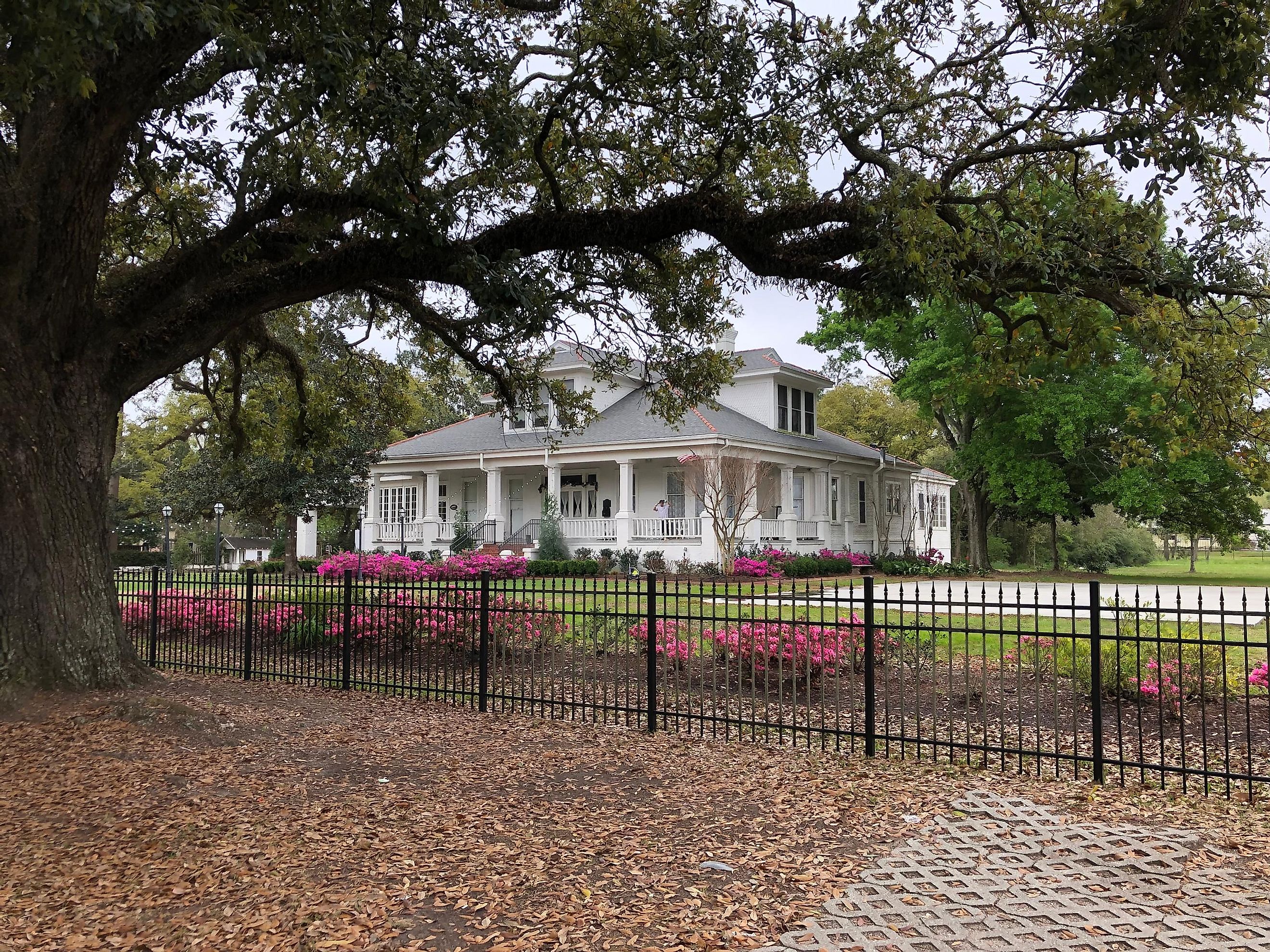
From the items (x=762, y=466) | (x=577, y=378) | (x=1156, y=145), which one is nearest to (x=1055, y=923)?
(x=1156, y=145)

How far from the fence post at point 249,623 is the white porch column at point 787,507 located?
61.8 feet

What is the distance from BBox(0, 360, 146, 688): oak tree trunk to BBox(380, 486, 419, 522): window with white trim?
2527 cm

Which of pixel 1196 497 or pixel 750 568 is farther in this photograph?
pixel 1196 497

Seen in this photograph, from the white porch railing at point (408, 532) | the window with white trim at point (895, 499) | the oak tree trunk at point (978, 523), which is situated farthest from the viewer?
the window with white trim at point (895, 499)

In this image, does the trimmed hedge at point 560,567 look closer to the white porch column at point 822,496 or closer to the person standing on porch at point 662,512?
the person standing on porch at point 662,512

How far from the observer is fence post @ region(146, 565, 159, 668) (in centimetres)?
1245

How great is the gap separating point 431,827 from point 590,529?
22.6m

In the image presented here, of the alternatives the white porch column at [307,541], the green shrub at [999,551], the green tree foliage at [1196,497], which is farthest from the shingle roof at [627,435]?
the green shrub at [999,551]

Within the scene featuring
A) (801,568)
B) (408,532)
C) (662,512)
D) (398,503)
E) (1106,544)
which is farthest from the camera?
(1106,544)

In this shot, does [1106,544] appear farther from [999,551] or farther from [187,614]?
[187,614]

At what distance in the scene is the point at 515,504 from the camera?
3169 centimetres

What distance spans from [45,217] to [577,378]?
75.4ft

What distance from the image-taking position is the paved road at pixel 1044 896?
3.96 meters

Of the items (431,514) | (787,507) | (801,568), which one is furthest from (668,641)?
(431,514)
